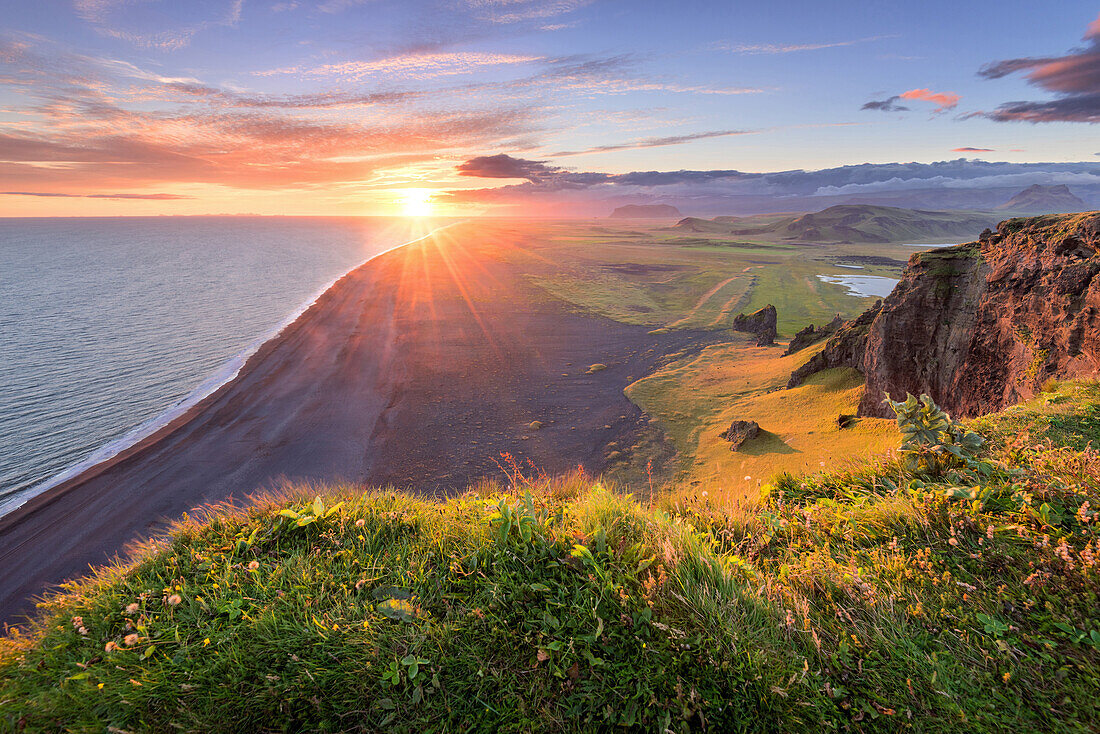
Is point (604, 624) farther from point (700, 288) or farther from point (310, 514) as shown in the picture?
point (700, 288)

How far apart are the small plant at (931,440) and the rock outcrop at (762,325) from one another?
2816cm

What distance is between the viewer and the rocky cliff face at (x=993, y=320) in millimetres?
10055

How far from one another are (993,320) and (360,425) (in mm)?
26541

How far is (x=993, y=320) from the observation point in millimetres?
12320

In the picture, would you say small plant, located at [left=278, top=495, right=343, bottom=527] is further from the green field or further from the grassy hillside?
the green field

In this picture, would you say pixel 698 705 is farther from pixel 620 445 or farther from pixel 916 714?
pixel 620 445

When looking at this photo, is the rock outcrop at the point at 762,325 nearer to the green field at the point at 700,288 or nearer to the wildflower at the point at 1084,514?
the green field at the point at 700,288

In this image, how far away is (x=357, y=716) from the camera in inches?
111

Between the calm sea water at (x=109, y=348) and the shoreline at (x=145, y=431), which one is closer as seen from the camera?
the shoreline at (x=145, y=431)

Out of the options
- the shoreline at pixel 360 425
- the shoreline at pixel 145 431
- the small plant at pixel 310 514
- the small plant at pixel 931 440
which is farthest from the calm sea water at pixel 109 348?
the small plant at pixel 931 440

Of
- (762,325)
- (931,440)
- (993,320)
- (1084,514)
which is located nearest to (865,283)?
(762,325)

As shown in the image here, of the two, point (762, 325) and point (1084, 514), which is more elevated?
point (1084, 514)

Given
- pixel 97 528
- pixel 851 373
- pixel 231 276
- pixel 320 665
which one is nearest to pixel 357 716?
pixel 320 665

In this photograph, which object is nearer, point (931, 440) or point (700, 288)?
point (931, 440)
